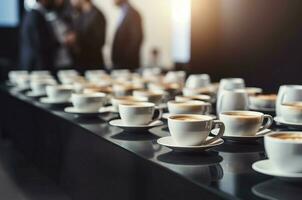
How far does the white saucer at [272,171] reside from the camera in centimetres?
85

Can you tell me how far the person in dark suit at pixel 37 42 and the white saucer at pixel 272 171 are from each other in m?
3.84

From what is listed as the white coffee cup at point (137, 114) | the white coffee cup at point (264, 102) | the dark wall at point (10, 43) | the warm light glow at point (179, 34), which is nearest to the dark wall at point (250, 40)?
the white coffee cup at point (264, 102)

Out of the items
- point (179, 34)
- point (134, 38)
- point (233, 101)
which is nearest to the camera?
point (233, 101)

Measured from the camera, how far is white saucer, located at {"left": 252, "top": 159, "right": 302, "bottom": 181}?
854 mm

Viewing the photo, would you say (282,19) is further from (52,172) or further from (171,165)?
(171,165)

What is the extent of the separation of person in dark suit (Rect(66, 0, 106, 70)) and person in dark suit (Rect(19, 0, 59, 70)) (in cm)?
55

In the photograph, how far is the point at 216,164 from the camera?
40.4 inches

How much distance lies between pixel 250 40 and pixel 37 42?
8.27ft

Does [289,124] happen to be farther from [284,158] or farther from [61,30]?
[61,30]

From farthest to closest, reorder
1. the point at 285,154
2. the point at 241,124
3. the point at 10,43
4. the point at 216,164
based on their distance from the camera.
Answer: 1. the point at 10,43
2. the point at 241,124
3. the point at 216,164
4. the point at 285,154

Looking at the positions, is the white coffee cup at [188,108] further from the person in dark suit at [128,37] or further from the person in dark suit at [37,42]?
the person in dark suit at [128,37]

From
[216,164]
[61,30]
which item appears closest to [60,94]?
[216,164]

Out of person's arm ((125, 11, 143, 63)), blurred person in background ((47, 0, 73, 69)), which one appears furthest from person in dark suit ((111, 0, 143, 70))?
blurred person in background ((47, 0, 73, 69))

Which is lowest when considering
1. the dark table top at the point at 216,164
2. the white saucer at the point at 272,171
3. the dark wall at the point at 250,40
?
the dark table top at the point at 216,164
